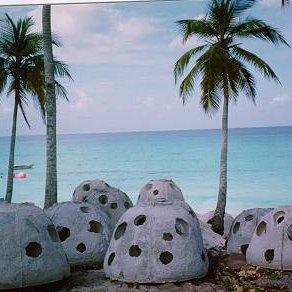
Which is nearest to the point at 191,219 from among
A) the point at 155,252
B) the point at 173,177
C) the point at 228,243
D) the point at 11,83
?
the point at 155,252

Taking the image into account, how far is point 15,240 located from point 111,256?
3.31ft

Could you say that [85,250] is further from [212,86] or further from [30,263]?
[212,86]

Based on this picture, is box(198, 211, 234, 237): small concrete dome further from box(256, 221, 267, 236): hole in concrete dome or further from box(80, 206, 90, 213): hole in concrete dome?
box(80, 206, 90, 213): hole in concrete dome

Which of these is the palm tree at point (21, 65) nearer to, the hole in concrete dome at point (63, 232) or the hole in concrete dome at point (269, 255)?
the hole in concrete dome at point (63, 232)

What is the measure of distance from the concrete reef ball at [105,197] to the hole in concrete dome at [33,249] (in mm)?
2311

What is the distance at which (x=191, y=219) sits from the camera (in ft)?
19.9

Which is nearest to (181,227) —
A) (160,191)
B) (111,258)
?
(111,258)

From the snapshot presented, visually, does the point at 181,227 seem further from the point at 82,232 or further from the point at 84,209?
the point at 84,209

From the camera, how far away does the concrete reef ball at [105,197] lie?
26.2 feet

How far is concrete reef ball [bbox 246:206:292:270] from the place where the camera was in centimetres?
623

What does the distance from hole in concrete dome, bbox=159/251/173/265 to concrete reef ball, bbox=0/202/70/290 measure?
2.94 ft

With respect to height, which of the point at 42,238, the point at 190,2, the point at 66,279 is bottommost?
the point at 66,279

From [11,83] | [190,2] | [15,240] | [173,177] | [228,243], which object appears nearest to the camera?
[15,240]

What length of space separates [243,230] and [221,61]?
338 centimetres
